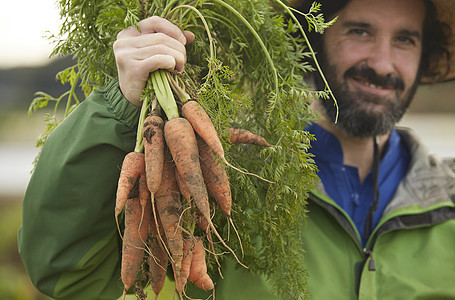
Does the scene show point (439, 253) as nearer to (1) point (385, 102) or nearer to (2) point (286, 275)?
(1) point (385, 102)

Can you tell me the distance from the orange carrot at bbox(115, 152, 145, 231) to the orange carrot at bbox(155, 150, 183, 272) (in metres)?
0.07

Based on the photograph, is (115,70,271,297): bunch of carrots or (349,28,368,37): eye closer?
(115,70,271,297): bunch of carrots

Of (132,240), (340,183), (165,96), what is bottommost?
(340,183)

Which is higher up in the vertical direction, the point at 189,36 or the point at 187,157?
the point at 189,36

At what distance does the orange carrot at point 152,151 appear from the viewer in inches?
42.0

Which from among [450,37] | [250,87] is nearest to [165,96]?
[250,87]

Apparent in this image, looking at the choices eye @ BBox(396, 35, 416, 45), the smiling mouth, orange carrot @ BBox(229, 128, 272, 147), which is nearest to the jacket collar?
the smiling mouth

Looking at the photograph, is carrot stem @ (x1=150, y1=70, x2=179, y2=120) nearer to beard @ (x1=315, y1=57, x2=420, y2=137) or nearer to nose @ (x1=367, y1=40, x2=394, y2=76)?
beard @ (x1=315, y1=57, x2=420, y2=137)

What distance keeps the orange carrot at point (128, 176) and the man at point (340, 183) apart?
4.8 inches

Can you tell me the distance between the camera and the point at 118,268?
1.40 m

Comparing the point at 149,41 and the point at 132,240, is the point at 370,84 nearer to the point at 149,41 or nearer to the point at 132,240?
the point at 149,41

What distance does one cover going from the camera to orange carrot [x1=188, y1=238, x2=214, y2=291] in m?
1.15

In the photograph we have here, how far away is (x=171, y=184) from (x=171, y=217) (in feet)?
0.32

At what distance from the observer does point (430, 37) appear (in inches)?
83.5
